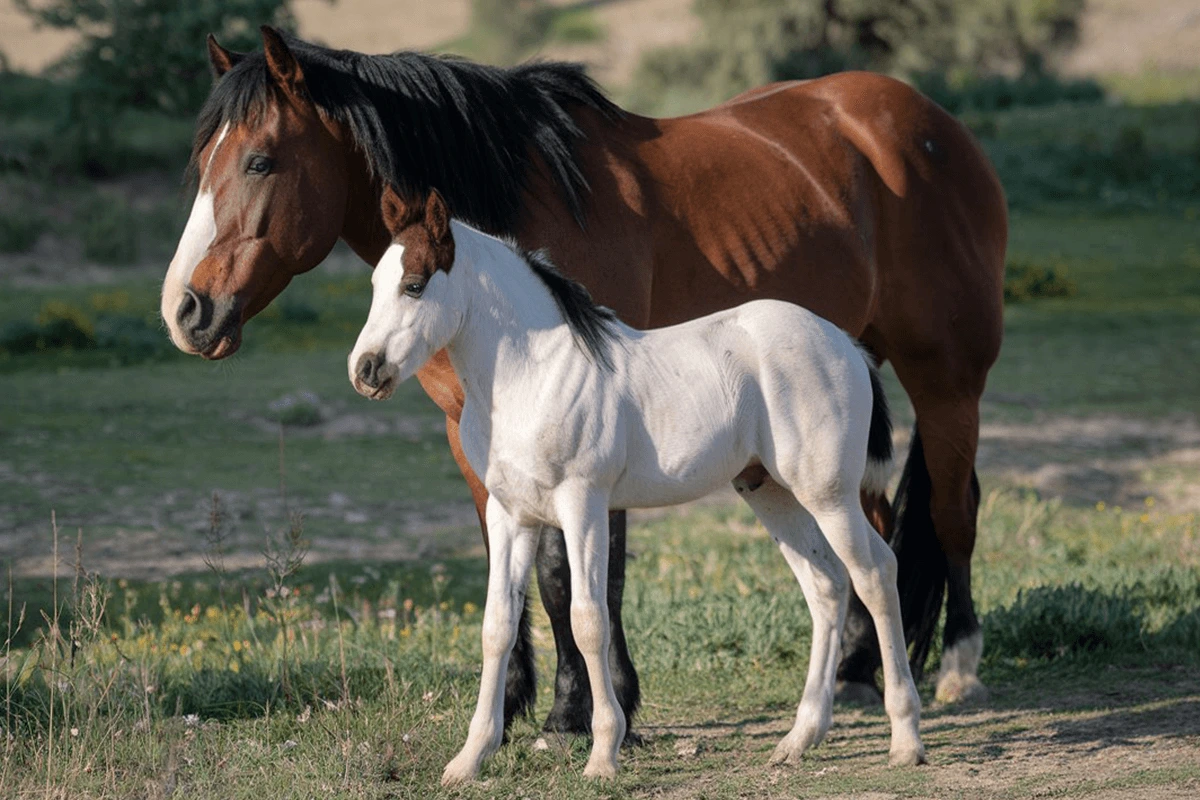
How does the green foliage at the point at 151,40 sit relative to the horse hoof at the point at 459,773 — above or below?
above

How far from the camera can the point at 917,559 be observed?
6.31 m

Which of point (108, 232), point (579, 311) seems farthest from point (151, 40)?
point (579, 311)

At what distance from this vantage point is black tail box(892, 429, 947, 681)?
20.4 ft

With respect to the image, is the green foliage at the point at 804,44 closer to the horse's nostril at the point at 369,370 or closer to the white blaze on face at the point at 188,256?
the white blaze on face at the point at 188,256

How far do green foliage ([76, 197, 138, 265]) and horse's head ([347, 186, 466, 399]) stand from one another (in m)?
17.3

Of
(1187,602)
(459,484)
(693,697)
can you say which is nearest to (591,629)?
(693,697)

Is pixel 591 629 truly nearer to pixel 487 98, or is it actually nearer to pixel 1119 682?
pixel 487 98

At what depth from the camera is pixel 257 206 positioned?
14.4 feet

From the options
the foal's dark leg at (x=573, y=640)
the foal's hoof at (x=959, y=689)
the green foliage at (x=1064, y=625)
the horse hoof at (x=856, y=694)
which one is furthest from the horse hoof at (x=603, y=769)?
the green foliage at (x=1064, y=625)

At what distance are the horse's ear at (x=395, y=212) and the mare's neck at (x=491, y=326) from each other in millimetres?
167

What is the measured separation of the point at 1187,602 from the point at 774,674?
7.05 feet

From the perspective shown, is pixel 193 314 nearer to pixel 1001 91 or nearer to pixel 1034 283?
pixel 1034 283

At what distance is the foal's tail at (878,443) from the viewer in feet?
15.2

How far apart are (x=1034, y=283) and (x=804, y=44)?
15863mm
